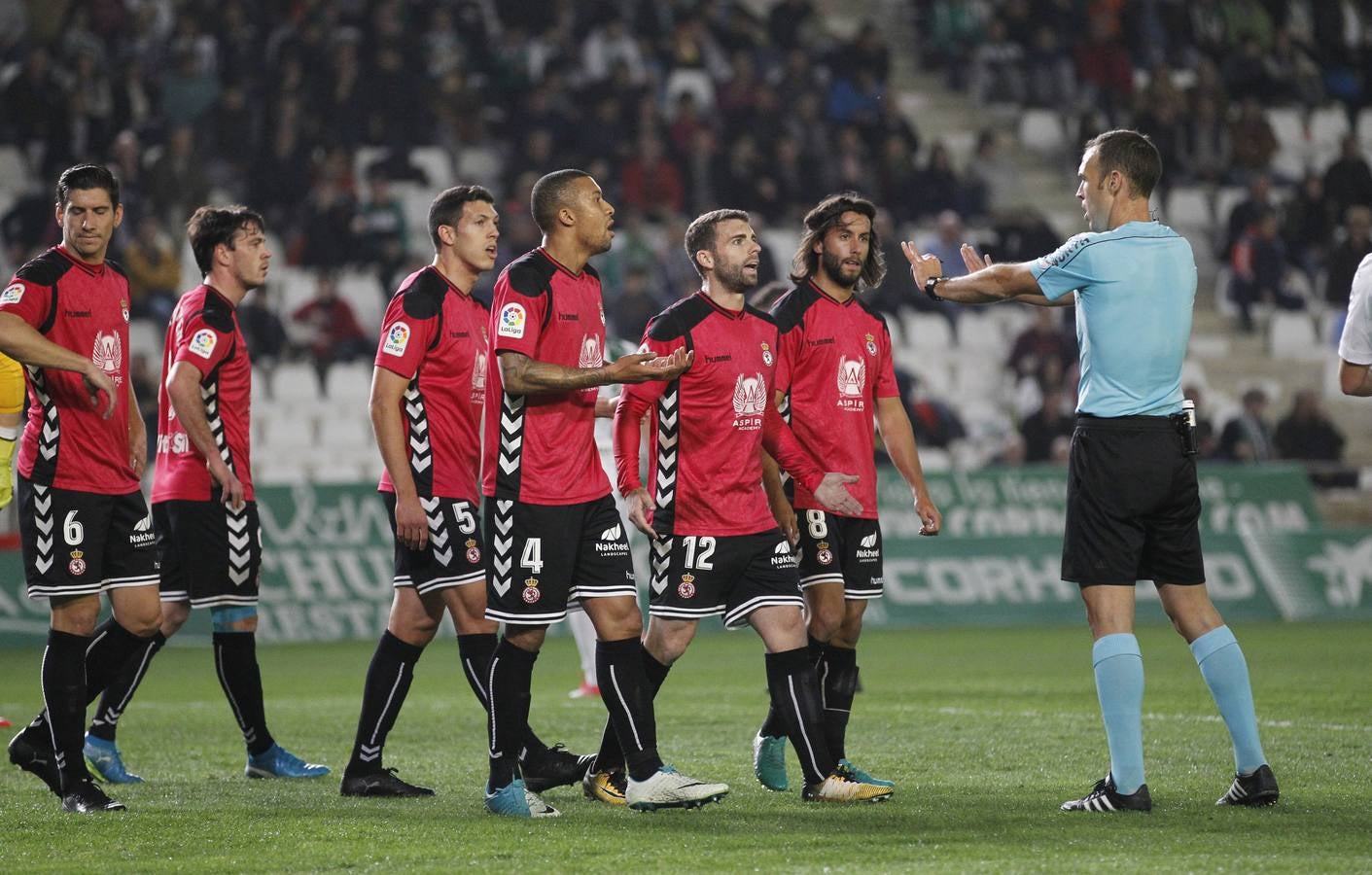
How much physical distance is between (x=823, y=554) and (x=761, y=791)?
1.03 meters

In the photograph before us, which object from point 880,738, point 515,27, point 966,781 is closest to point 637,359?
point 966,781

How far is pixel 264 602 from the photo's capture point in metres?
15.3

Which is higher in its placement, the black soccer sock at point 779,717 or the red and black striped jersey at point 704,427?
the red and black striped jersey at point 704,427

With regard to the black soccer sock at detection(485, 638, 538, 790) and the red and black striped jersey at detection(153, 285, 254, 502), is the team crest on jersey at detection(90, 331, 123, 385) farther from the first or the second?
the black soccer sock at detection(485, 638, 538, 790)

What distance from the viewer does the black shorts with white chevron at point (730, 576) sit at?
669cm

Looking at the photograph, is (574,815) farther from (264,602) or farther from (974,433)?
(974,433)

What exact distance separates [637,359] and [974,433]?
13622 millimetres

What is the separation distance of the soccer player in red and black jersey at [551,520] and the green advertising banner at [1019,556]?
9.25m

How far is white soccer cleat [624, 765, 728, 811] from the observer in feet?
20.6

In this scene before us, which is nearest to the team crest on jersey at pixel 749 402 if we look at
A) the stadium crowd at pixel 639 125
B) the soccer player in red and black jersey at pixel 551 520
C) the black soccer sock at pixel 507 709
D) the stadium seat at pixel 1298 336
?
the soccer player in red and black jersey at pixel 551 520

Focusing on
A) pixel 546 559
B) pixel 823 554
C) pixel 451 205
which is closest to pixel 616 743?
pixel 546 559

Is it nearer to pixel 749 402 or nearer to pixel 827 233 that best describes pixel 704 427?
pixel 749 402

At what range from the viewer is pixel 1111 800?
6148 mm

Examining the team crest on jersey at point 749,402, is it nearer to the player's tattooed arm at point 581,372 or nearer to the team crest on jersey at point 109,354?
the player's tattooed arm at point 581,372
